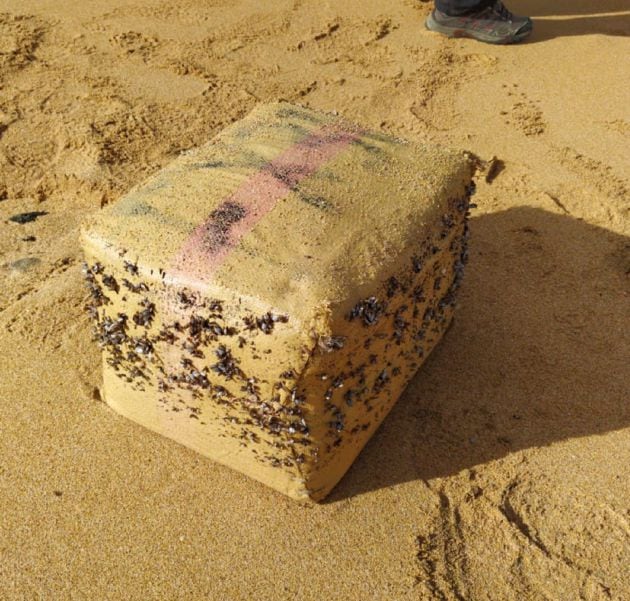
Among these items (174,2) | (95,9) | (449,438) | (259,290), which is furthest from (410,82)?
(259,290)

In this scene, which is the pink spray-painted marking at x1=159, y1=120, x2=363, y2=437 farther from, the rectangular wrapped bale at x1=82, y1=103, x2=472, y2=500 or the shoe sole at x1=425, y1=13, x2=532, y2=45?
the shoe sole at x1=425, y1=13, x2=532, y2=45

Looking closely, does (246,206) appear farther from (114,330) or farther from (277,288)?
(114,330)

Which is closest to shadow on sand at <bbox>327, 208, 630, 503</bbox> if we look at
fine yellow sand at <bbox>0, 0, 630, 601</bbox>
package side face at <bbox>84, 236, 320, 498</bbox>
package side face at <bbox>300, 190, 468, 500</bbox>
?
fine yellow sand at <bbox>0, 0, 630, 601</bbox>

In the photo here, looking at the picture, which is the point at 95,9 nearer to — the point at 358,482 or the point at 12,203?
the point at 12,203

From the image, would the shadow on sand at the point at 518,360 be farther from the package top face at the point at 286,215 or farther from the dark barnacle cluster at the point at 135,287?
the dark barnacle cluster at the point at 135,287

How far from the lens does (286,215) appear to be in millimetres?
1818

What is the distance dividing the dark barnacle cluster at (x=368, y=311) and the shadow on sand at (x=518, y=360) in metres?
0.56

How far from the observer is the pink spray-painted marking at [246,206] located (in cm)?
174

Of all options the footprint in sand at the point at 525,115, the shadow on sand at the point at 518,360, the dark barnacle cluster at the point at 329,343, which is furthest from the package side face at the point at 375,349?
the footprint in sand at the point at 525,115

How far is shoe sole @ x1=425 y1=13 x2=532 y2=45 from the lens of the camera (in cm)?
423

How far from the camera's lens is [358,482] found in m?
2.10

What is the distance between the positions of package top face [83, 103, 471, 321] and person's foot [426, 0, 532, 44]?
239cm

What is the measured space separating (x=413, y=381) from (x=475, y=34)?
2.65 m

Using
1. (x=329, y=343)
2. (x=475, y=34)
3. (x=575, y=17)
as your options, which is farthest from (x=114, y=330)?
(x=575, y=17)
